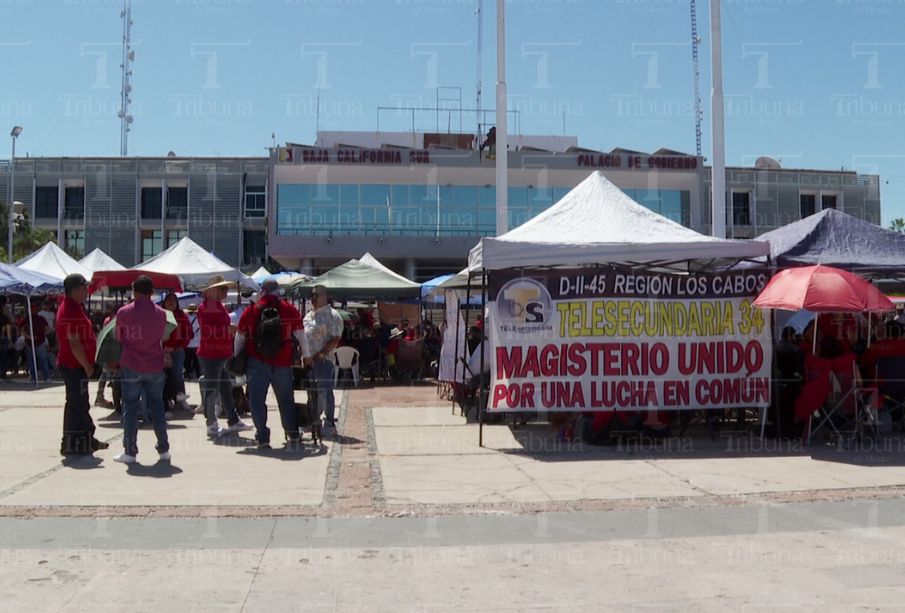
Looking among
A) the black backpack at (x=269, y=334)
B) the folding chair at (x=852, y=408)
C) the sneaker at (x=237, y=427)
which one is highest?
the black backpack at (x=269, y=334)

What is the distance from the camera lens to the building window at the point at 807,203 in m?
54.6

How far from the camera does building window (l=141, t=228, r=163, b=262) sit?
55906mm

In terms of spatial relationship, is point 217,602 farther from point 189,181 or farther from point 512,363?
point 189,181

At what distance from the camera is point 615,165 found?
42969 millimetres

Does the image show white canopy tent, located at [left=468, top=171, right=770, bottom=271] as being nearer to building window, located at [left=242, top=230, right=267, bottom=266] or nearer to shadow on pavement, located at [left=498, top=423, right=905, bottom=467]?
shadow on pavement, located at [left=498, top=423, right=905, bottom=467]

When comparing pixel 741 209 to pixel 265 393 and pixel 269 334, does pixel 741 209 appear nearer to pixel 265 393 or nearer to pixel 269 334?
pixel 265 393

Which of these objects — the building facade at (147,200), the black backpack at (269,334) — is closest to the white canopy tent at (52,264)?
the black backpack at (269,334)

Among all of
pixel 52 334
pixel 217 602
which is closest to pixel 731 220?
pixel 52 334

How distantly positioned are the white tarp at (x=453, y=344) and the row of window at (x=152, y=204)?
140 ft

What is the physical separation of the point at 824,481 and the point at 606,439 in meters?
2.64

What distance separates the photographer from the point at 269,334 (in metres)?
9.30

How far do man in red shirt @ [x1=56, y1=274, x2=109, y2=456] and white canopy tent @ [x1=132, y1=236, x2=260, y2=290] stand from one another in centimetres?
950

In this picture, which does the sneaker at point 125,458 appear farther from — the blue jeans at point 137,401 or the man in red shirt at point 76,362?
the man in red shirt at point 76,362

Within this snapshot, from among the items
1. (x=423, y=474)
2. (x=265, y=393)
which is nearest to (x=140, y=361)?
(x=265, y=393)
